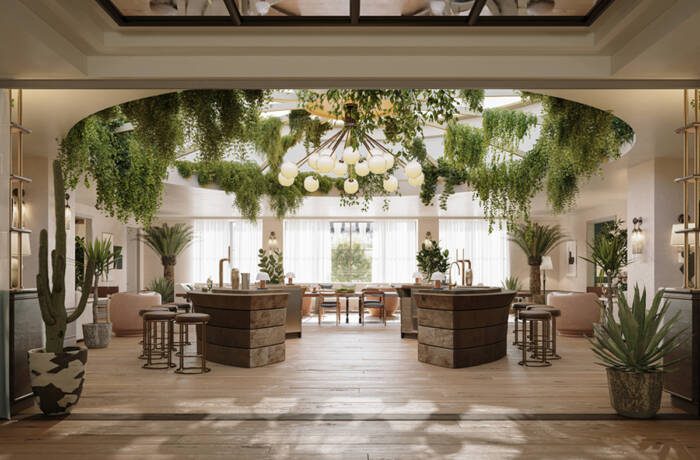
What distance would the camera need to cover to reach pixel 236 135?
20.7 feet

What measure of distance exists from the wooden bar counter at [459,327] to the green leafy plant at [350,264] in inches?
369

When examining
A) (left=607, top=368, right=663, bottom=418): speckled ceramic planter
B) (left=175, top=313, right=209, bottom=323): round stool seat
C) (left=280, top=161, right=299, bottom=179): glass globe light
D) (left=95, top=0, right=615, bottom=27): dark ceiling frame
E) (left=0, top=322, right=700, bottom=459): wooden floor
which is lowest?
(left=0, top=322, right=700, bottom=459): wooden floor

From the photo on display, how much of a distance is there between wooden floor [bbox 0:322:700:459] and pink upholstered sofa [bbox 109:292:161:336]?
3.11m

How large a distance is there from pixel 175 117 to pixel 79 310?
2.09 meters

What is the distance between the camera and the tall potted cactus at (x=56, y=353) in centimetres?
487

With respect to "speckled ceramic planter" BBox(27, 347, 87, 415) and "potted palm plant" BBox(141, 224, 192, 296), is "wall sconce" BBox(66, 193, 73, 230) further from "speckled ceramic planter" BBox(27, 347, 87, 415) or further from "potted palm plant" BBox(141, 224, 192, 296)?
"potted palm plant" BBox(141, 224, 192, 296)

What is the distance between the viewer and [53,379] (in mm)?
4875

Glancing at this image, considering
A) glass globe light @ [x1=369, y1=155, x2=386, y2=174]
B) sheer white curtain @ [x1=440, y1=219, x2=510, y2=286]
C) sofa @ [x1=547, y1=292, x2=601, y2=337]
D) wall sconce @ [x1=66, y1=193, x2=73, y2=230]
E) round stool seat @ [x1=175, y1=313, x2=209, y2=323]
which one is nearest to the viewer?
round stool seat @ [x1=175, y1=313, x2=209, y2=323]

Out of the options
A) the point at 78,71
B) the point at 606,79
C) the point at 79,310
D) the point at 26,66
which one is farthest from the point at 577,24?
the point at 79,310

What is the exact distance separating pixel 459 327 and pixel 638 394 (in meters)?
2.72

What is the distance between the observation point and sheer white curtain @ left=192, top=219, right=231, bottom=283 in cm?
1733

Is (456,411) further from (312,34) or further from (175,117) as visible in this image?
(175,117)

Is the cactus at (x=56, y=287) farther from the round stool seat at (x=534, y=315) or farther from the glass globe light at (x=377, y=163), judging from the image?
the round stool seat at (x=534, y=315)

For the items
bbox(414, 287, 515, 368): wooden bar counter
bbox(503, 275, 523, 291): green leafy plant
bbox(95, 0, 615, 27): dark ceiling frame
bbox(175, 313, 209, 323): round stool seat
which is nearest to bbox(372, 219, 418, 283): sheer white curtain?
bbox(503, 275, 523, 291): green leafy plant
